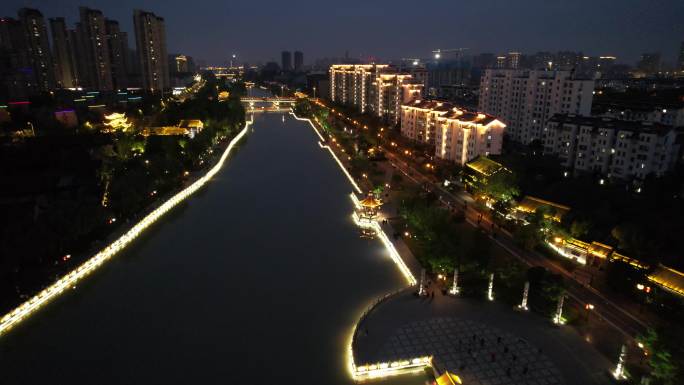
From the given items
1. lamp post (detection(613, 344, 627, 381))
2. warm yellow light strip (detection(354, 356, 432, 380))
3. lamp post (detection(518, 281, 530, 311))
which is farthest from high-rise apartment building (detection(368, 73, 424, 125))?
lamp post (detection(613, 344, 627, 381))

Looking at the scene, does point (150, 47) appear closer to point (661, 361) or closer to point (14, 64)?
point (14, 64)

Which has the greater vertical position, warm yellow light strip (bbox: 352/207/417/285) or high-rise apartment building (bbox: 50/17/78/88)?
high-rise apartment building (bbox: 50/17/78/88)

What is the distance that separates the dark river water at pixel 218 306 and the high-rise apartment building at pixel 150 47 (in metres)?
59.4

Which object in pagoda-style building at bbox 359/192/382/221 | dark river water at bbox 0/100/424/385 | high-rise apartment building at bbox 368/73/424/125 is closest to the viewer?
dark river water at bbox 0/100/424/385

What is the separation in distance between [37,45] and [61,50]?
876 centimetres

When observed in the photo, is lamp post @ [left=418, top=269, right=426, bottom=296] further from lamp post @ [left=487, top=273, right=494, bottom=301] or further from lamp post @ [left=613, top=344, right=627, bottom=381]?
lamp post @ [left=613, top=344, right=627, bottom=381]

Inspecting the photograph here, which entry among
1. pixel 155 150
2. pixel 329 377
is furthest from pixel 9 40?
pixel 329 377

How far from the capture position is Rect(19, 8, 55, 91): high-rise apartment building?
5197 cm

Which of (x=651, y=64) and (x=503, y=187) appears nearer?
(x=503, y=187)

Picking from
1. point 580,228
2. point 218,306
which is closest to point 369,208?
point 580,228

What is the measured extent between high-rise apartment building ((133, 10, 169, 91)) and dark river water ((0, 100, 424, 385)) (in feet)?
195

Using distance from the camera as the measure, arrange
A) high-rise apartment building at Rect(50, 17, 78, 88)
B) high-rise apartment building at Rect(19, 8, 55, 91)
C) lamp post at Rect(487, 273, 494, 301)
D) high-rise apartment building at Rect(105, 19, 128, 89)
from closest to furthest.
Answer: lamp post at Rect(487, 273, 494, 301) → high-rise apartment building at Rect(19, 8, 55, 91) → high-rise apartment building at Rect(50, 17, 78, 88) → high-rise apartment building at Rect(105, 19, 128, 89)

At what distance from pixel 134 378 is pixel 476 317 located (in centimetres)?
868

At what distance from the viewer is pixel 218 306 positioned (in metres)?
12.5
